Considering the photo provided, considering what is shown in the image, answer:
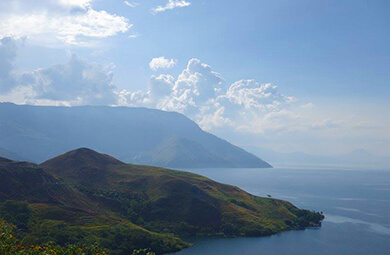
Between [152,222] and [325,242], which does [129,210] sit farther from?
[325,242]

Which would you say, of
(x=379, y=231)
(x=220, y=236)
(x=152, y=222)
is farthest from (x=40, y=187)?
(x=379, y=231)

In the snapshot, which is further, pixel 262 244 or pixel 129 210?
pixel 129 210

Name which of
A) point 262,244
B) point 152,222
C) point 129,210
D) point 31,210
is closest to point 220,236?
point 262,244

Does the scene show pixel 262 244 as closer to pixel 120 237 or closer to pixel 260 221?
pixel 260 221

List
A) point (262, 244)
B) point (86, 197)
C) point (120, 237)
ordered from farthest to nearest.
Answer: point (86, 197) < point (262, 244) < point (120, 237)

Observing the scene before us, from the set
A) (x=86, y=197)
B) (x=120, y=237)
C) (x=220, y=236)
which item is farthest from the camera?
(x=86, y=197)

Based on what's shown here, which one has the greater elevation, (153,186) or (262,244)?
(153,186)
